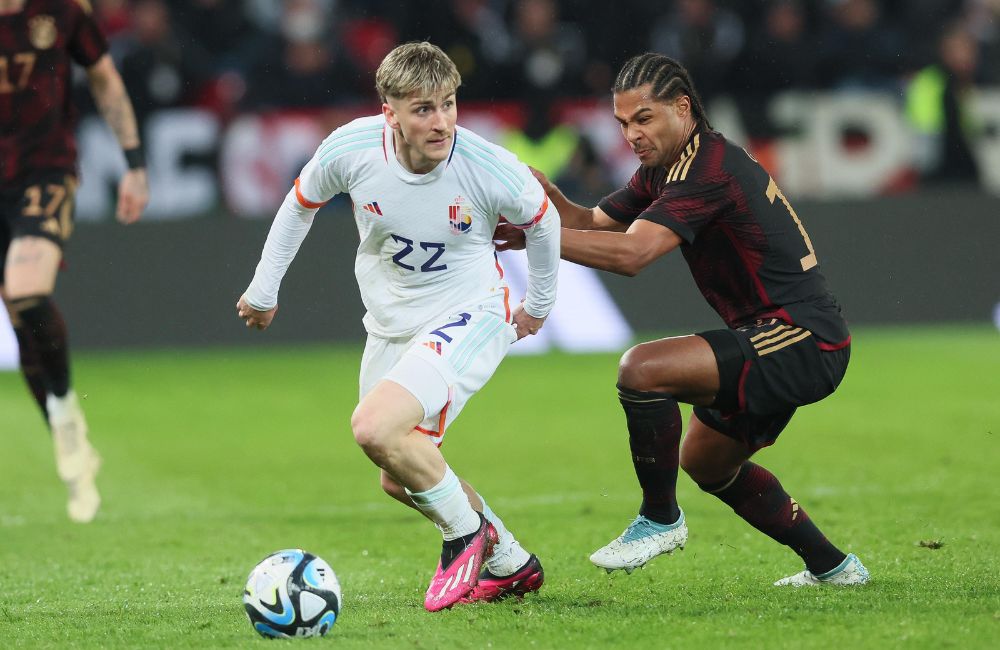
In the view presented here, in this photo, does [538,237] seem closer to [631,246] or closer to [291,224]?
[631,246]

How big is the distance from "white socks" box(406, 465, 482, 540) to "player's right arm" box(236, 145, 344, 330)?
3.07 feet

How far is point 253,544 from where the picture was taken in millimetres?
6785

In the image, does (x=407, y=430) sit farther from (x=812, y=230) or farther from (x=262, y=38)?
(x=262, y=38)

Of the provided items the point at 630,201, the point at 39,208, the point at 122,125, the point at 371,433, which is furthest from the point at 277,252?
the point at 122,125


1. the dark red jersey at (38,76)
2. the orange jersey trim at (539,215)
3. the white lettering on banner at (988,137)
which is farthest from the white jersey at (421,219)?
the white lettering on banner at (988,137)

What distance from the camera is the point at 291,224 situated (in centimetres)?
538

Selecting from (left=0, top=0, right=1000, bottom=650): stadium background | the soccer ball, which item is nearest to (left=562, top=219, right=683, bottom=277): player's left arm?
the soccer ball

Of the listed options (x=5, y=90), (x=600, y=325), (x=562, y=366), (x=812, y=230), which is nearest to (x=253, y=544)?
(x=5, y=90)

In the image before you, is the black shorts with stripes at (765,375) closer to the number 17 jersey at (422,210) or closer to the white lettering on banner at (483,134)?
the number 17 jersey at (422,210)

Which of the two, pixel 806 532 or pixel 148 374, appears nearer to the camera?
pixel 806 532

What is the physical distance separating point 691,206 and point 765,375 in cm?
67

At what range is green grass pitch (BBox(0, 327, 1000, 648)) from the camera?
15.9 feet

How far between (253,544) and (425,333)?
200cm

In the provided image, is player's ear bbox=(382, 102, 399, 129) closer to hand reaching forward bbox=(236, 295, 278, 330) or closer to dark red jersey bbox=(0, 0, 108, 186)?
hand reaching forward bbox=(236, 295, 278, 330)
